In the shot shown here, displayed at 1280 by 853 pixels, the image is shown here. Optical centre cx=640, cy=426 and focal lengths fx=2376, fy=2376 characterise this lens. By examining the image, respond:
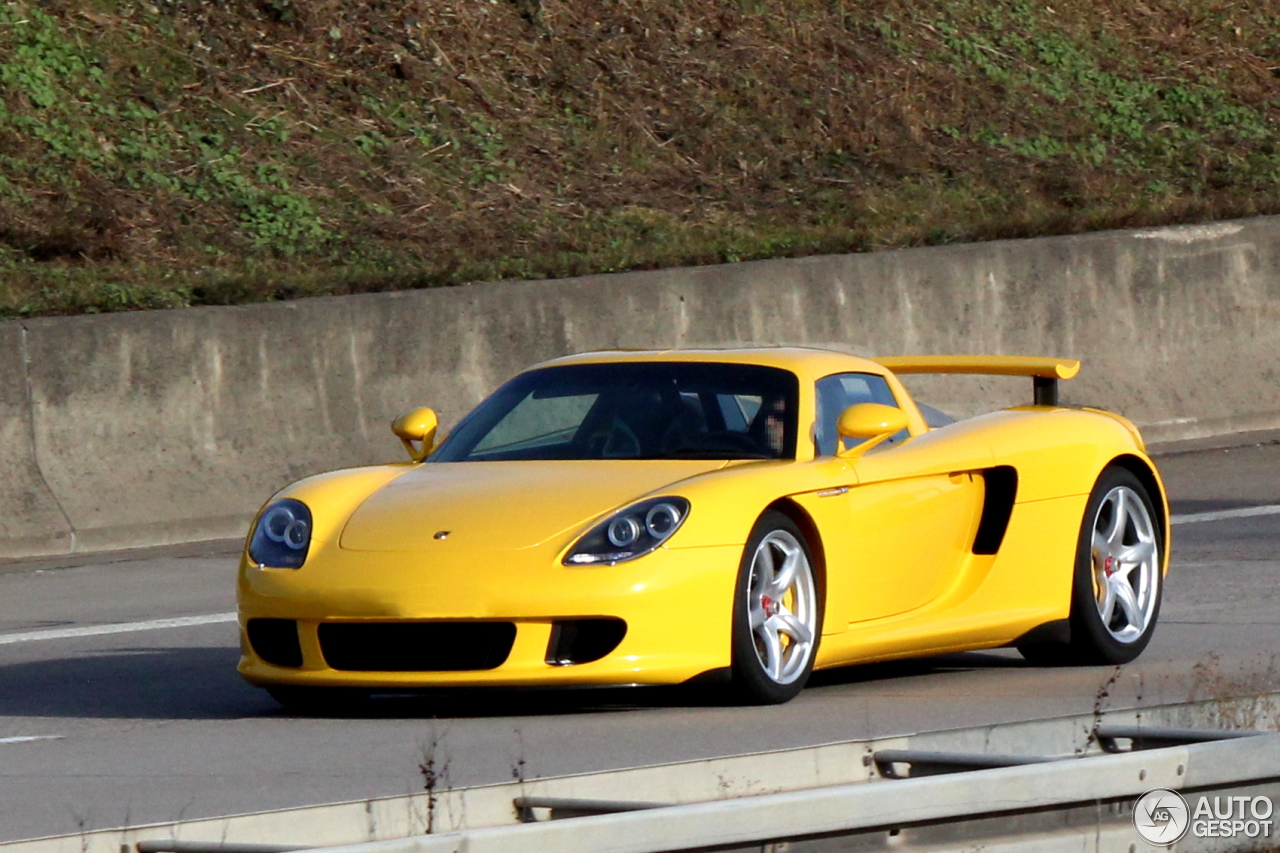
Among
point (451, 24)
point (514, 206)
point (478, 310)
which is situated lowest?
point (478, 310)

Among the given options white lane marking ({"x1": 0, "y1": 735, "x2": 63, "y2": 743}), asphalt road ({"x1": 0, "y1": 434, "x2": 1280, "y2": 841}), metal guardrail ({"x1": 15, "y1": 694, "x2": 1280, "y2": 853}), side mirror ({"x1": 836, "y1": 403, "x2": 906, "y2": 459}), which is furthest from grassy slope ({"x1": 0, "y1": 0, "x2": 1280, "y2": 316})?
metal guardrail ({"x1": 15, "y1": 694, "x2": 1280, "y2": 853})

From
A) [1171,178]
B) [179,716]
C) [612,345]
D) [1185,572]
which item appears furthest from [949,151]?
[179,716]

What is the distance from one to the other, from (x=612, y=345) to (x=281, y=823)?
10573 mm

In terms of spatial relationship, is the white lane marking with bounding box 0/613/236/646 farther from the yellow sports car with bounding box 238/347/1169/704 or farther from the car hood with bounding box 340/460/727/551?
the car hood with bounding box 340/460/727/551

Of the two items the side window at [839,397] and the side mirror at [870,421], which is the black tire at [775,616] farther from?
the side window at [839,397]

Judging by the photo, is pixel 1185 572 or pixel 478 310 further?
pixel 478 310

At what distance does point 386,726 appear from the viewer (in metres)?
7.30

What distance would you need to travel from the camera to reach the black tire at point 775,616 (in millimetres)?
7234

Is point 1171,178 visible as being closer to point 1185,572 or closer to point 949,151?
point 949,151

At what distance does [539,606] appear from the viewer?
23.0 ft

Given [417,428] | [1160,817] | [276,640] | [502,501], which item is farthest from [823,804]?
[417,428]

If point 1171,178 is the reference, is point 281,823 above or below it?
below

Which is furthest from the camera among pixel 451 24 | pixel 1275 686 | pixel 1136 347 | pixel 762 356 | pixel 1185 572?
pixel 451 24

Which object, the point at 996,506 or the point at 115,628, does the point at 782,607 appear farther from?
the point at 115,628
